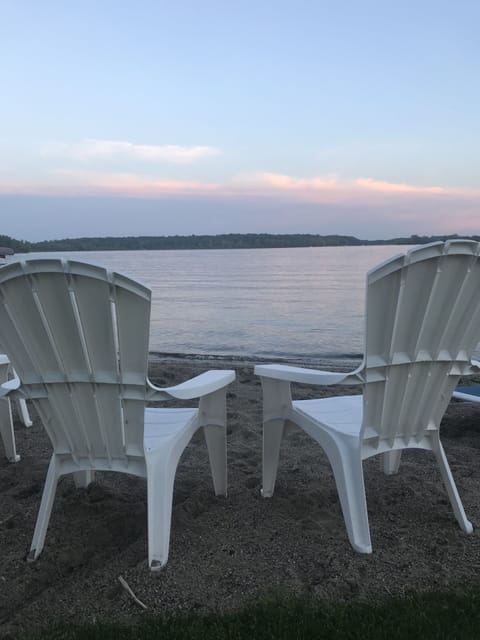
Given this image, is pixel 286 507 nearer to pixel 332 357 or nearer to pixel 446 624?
pixel 446 624

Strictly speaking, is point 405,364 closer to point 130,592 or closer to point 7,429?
point 130,592

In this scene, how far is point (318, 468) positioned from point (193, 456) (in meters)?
0.89

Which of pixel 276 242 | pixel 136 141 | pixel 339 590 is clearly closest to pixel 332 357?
pixel 339 590

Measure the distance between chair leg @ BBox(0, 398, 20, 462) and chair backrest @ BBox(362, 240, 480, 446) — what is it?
239 centimetres

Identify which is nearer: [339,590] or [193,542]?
[339,590]

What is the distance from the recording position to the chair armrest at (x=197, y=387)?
7.18 ft

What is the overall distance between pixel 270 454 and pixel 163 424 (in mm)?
641

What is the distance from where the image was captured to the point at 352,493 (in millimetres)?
2311

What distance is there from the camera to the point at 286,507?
2695 mm

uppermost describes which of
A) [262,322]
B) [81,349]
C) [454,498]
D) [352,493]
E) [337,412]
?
[81,349]

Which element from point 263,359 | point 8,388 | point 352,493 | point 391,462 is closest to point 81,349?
point 8,388

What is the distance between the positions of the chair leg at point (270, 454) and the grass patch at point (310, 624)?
3.33 feet

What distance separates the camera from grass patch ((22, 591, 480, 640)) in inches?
64.9

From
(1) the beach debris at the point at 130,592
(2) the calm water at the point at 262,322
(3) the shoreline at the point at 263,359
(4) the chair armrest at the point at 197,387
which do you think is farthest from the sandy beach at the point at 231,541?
(3) the shoreline at the point at 263,359
